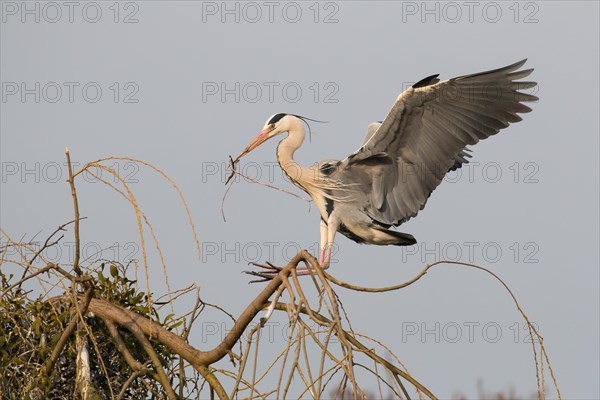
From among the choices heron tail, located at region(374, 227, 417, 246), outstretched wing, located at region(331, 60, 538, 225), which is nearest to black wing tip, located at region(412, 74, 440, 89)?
outstretched wing, located at region(331, 60, 538, 225)

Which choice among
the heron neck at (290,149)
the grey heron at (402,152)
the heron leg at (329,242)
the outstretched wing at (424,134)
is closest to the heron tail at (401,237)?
the grey heron at (402,152)

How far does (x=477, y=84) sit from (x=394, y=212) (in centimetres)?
97

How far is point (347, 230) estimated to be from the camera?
5652 mm

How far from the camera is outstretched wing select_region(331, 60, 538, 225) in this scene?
5176 millimetres

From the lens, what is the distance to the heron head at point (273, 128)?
573cm

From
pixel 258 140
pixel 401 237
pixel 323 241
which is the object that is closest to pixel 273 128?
pixel 258 140

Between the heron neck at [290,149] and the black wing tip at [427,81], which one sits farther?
the heron neck at [290,149]

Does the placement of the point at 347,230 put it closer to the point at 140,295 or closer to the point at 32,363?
the point at 140,295

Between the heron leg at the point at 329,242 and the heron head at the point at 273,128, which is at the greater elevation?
the heron head at the point at 273,128

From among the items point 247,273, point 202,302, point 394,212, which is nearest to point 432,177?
point 394,212

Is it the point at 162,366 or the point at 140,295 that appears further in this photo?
the point at 140,295

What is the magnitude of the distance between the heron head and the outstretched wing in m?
0.45

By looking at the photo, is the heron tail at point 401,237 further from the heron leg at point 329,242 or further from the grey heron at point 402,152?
the heron leg at point 329,242

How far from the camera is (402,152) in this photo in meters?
5.45
